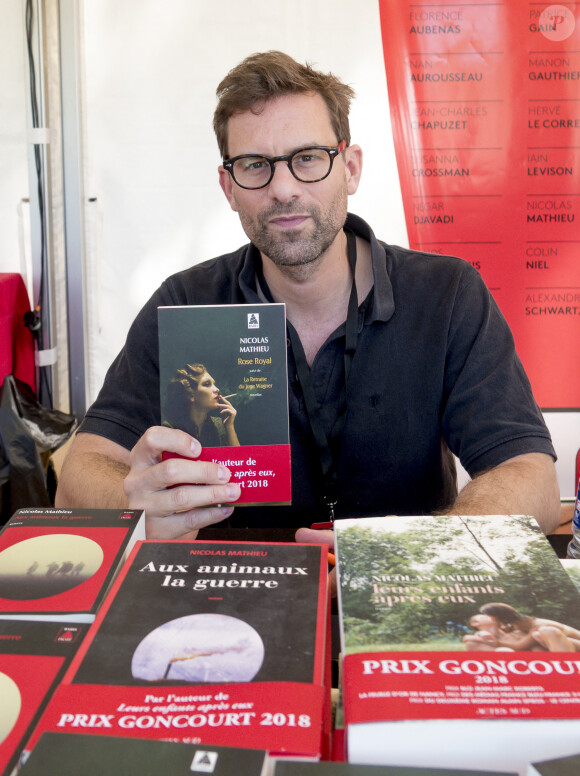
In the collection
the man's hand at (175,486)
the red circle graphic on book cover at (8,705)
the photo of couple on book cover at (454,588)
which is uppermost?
the man's hand at (175,486)

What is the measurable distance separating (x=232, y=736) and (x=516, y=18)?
9.55ft

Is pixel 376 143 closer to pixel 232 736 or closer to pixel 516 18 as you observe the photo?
pixel 516 18

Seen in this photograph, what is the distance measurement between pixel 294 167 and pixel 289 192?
0.08 meters

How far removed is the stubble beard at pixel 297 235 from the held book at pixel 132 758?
1.31 m

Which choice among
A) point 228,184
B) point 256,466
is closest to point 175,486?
point 256,466

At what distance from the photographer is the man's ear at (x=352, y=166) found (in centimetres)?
181

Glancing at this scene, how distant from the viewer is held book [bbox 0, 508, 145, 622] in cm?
65

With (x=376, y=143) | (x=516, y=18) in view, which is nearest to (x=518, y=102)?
(x=516, y=18)

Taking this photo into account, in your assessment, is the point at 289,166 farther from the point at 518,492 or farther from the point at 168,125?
the point at 168,125

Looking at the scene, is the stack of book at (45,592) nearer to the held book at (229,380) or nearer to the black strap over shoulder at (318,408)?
the held book at (229,380)

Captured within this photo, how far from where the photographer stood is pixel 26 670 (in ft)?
1.82

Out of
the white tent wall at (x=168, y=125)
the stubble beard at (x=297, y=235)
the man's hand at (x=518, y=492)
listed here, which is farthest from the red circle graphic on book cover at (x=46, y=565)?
the white tent wall at (x=168, y=125)

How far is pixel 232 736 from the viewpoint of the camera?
0.47 m

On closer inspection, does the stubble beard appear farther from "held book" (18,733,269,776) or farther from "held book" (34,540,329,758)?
"held book" (18,733,269,776)
